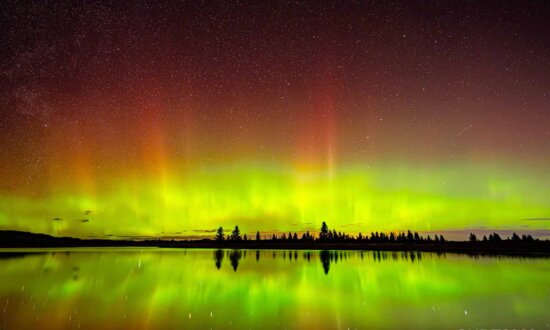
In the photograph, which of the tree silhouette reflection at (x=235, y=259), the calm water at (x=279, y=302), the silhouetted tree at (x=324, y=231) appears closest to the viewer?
the calm water at (x=279, y=302)

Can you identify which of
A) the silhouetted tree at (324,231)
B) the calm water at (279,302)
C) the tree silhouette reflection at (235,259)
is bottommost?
the calm water at (279,302)

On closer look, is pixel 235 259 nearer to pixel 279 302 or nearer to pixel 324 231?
pixel 279 302

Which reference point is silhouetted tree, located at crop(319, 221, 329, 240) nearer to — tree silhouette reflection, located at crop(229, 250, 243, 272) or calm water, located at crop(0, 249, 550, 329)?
Result: tree silhouette reflection, located at crop(229, 250, 243, 272)

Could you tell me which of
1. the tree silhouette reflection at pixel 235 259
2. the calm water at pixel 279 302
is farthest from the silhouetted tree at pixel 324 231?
the calm water at pixel 279 302

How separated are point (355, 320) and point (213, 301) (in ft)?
33.1

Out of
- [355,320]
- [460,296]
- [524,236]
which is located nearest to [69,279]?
[355,320]

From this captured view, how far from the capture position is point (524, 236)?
148 metres

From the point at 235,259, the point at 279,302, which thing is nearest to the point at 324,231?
the point at 235,259

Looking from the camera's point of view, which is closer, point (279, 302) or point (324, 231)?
point (279, 302)

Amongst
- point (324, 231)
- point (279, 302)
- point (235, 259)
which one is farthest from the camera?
point (324, 231)

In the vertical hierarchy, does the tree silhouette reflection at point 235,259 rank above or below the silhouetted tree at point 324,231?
below

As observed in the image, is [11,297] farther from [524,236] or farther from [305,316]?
[524,236]

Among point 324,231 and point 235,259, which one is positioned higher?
→ point 324,231

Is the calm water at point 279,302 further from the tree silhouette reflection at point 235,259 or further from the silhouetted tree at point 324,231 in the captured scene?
the silhouetted tree at point 324,231
